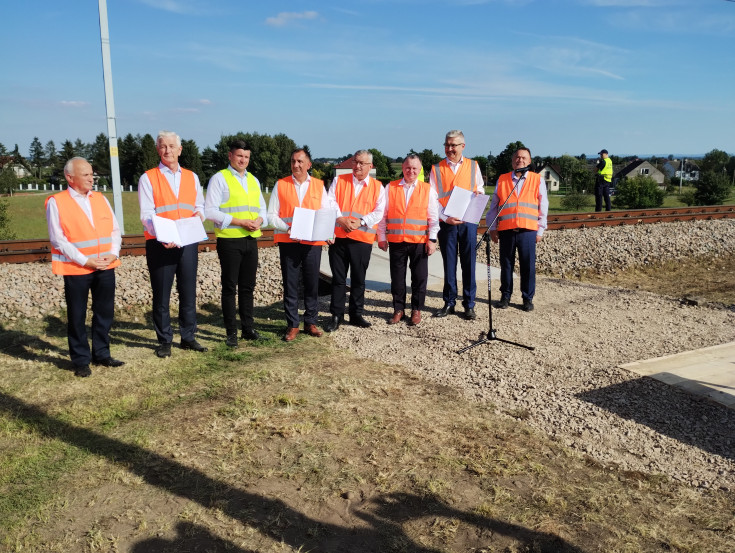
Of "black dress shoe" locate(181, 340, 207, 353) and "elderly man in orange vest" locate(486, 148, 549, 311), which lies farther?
"elderly man in orange vest" locate(486, 148, 549, 311)

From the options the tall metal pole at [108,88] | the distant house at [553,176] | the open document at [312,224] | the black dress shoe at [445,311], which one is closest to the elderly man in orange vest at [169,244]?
the open document at [312,224]

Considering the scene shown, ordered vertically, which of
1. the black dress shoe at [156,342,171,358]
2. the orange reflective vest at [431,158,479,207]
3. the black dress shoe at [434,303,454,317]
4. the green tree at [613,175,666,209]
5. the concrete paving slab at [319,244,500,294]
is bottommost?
the black dress shoe at [156,342,171,358]

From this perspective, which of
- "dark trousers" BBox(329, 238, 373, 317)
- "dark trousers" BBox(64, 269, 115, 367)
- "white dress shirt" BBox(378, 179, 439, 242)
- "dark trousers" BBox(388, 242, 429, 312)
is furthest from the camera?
"dark trousers" BBox(388, 242, 429, 312)

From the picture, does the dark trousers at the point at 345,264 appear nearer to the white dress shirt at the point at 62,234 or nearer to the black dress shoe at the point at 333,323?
the black dress shoe at the point at 333,323

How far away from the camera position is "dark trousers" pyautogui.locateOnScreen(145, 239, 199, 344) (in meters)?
6.12

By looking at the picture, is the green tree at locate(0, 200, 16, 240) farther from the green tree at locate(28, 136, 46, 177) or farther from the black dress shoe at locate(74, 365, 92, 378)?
the green tree at locate(28, 136, 46, 177)

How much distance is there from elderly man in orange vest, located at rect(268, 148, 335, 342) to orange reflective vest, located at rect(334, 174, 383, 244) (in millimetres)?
279

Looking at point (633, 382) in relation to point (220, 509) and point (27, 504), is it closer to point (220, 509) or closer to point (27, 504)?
point (220, 509)

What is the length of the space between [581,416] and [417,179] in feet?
12.1

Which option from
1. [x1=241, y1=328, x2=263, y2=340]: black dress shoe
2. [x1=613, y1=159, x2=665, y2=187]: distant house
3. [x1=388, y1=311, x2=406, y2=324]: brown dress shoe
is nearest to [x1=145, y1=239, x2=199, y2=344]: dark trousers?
[x1=241, y1=328, x2=263, y2=340]: black dress shoe

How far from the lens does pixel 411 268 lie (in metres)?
7.61

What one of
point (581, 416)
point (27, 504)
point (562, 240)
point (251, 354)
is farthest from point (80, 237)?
point (562, 240)

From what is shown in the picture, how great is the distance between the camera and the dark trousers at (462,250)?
309 inches

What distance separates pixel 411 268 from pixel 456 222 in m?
0.85
